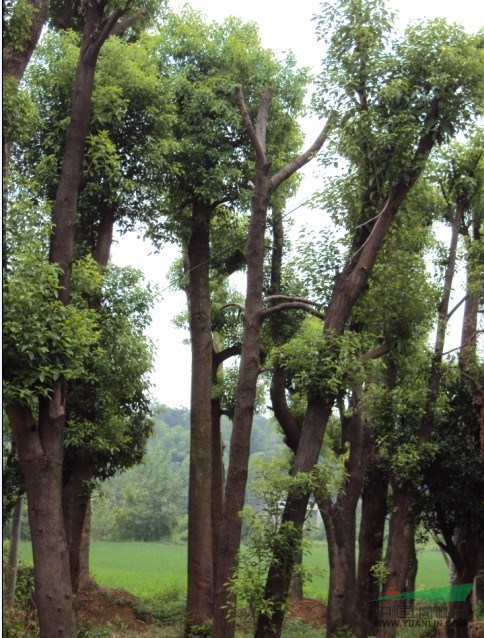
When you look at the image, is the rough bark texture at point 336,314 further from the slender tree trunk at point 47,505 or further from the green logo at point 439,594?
the green logo at point 439,594

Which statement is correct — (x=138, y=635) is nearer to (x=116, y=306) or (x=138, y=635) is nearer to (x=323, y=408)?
(x=116, y=306)

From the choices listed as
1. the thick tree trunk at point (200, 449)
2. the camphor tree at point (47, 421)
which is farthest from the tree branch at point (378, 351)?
the camphor tree at point (47, 421)

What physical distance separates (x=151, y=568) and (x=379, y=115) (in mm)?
23762

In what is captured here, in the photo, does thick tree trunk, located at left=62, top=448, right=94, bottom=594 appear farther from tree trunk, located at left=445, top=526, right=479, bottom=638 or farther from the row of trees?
tree trunk, located at left=445, top=526, right=479, bottom=638

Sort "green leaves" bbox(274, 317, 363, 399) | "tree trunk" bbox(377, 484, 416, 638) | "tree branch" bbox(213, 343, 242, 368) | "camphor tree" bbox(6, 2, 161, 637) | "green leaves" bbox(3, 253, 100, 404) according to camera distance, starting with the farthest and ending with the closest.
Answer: "tree branch" bbox(213, 343, 242, 368) < "tree trunk" bbox(377, 484, 416, 638) < "green leaves" bbox(274, 317, 363, 399) < "camphor tree" bbox(6, 2, 161, 637) < "green leaves" bbox(3, 253, 100, 404)

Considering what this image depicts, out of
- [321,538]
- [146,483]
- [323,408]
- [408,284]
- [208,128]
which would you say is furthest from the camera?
[321,538]

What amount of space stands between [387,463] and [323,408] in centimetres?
487

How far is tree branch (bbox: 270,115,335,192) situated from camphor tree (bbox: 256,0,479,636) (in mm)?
191

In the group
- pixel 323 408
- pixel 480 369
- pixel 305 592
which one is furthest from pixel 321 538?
pixel 323 408

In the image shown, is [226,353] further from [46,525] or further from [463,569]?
[46,525]

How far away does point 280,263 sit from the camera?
51.5 ft

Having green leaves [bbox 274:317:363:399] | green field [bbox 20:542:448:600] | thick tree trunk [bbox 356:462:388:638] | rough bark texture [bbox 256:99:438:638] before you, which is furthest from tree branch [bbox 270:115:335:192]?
green field [bbox 20:542:448:600]

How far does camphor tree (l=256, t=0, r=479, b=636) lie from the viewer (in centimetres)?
1013

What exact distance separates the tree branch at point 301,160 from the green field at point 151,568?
1270 cm
